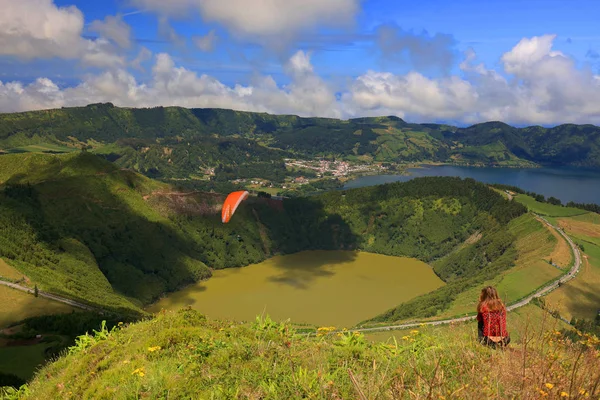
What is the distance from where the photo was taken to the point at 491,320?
954cm

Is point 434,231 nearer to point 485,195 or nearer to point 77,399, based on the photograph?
point 485,195

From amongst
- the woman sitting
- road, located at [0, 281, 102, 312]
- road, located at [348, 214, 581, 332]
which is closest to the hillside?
road, located at [0, 281, 102, 312]

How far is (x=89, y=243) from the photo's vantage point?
8212cm

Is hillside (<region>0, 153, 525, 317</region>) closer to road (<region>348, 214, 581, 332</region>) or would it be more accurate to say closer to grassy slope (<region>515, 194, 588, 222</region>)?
grassy slope (<region>515, 194, 588, 222</region>)

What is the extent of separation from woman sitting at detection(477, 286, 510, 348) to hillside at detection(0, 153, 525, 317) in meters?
53.5

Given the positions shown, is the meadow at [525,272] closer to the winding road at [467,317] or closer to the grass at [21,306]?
the winding road at [467,317]

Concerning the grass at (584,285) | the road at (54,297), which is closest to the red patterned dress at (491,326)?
the grass at (584,285)

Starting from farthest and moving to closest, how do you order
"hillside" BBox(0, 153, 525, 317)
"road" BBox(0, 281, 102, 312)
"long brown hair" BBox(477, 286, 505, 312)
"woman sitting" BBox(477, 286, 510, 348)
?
1. "hillside" BBox(0, 153, 525, 317)
2. "road" BBox(0, 281, 102, 312)
3. "long brown hair" BBox(477, 286, 505, 312)
4. "woman sitting" BBox(477, 286, 510, 348)

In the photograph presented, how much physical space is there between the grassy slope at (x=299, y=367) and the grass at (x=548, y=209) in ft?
373

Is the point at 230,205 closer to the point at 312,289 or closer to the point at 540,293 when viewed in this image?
the point at 540,293

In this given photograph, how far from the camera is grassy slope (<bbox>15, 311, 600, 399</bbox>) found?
557 centimetres

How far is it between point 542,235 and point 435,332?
8946 cm

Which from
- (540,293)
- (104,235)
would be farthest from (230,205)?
(104,235)

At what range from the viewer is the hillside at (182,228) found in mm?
71812
